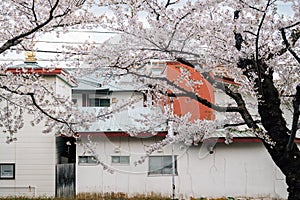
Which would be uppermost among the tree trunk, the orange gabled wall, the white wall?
the orange gabled wall

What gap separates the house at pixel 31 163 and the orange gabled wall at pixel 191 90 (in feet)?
8.33

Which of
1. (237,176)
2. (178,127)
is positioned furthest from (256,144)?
(178,127)

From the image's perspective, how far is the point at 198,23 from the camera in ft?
15.3

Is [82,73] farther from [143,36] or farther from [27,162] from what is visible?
[27,162]

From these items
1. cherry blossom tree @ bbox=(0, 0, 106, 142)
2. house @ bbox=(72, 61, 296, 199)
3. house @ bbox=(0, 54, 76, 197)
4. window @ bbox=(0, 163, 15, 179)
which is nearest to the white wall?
house @ bbox=(72, 61, 296, 199)

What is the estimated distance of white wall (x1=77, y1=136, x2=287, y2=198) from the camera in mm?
8602

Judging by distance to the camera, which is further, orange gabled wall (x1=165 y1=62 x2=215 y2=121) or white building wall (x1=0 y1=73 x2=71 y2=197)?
white building wall (x1=0 y1=73 x2=71 y2=197)

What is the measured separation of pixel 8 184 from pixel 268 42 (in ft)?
20.6

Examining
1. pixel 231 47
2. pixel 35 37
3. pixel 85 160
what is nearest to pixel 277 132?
pixel 231 47

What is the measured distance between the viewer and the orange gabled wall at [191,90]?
5.66 m

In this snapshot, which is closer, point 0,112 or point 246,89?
point 246,89

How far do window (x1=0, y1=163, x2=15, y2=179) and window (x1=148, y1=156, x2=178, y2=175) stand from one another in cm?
289

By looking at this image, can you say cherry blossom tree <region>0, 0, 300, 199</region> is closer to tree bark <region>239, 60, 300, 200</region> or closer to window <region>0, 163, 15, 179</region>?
tree bark <region>239, 60, 300, 200</region>

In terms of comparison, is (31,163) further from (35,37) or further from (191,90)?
(191,90)
